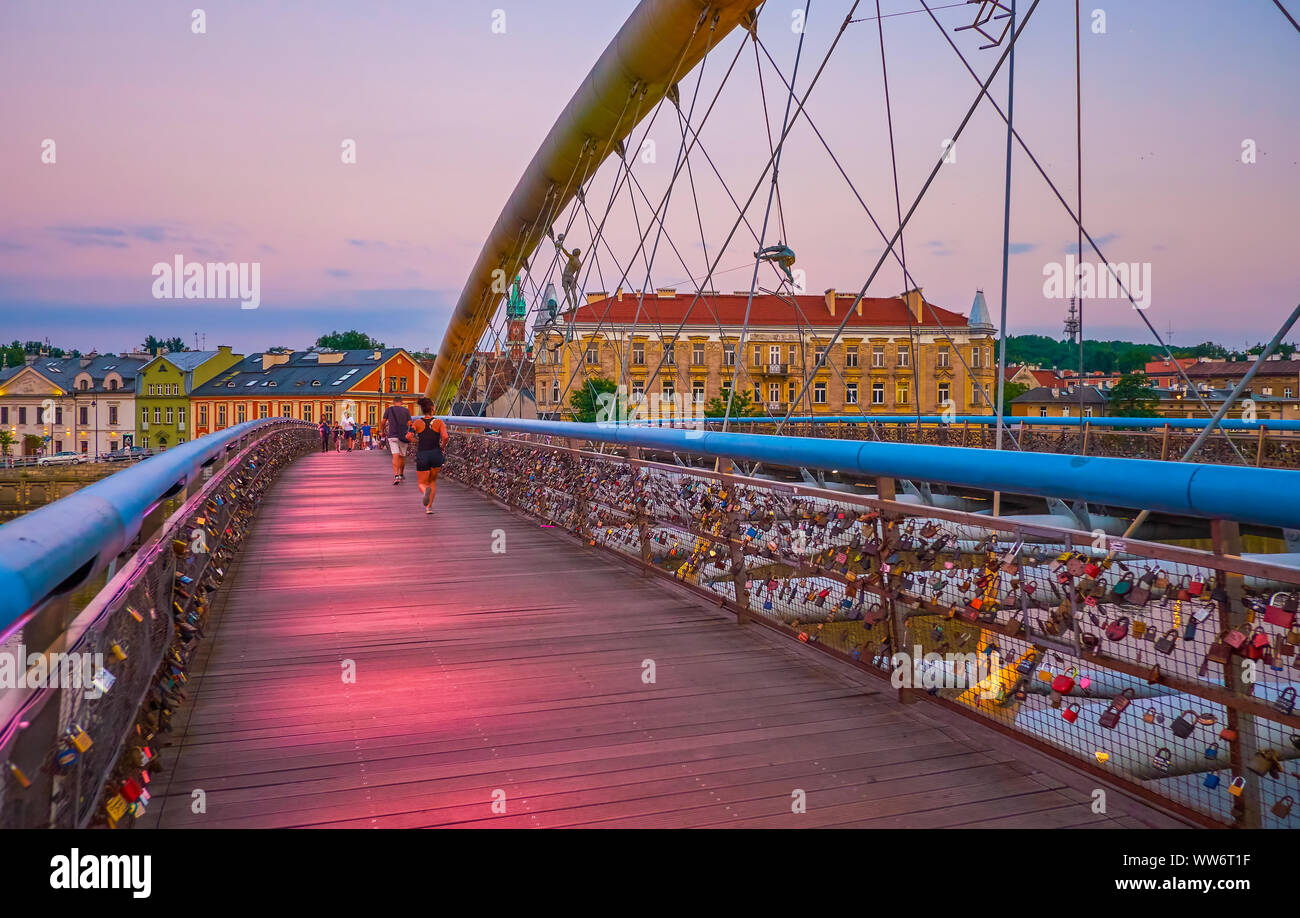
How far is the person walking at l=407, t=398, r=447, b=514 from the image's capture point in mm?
9883

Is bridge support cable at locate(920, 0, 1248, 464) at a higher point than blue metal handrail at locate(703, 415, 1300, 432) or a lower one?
higher

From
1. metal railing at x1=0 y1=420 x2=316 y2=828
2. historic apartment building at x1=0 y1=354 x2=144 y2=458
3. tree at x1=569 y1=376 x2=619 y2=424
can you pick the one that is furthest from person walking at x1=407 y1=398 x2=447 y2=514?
historic apartment building at x1=0 y1=354 x2=144 y2=458

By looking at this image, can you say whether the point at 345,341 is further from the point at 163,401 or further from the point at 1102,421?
the point at 1102,421

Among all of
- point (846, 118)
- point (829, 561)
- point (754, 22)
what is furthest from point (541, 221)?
point (846, 118)

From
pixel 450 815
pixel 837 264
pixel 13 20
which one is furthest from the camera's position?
pixel 837 264

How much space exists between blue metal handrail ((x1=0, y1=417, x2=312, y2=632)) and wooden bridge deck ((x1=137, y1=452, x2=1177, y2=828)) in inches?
32.2

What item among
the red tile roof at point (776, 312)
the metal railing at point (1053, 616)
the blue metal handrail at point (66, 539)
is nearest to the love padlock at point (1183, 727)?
the metal railing at point (1053, 616)

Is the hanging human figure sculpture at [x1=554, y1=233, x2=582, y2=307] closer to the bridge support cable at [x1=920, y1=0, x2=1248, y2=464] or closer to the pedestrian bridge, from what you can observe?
the bridge support cable at [x1=920, y1=0, x2=1248, y2=464]

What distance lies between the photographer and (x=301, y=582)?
19.0 feet

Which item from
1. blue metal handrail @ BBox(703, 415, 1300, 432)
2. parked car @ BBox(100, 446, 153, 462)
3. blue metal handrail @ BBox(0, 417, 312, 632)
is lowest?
parked car @ BBox(100, 446, 153, 462)

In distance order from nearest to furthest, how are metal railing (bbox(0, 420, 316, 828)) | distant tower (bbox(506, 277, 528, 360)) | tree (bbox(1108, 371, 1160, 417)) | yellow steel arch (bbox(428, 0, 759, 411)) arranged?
metal railing (bbox(0, 420, 316, 828)) < yellow steel arch (bbox(428, 0, 759, 411)) < distant tower (bbox(506, 277, 528, 360)) < tree (bbox(1108, 371, 1160, 417))

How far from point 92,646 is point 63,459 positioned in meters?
79.4
